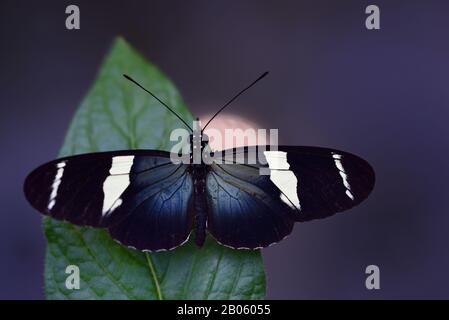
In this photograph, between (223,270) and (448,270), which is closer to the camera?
(223,270)

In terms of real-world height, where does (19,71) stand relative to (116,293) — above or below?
above

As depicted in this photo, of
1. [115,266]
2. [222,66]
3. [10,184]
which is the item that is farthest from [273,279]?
[115,266]

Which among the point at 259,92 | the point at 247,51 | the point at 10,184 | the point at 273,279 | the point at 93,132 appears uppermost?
the point at 247,51

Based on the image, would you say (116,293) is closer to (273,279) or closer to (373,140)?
(273,279)

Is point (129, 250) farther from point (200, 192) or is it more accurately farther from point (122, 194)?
point (200, 192)

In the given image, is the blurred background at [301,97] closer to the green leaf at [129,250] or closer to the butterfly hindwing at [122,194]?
the butterfly hindwing at [122,194]

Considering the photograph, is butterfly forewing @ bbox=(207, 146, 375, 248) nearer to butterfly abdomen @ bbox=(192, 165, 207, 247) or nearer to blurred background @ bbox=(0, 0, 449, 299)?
butterfly abdomen @ bbox=(192, 165, 207, 247)
